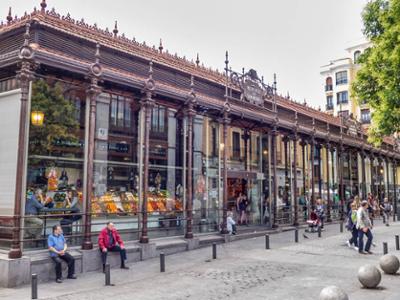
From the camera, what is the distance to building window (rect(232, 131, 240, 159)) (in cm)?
1965

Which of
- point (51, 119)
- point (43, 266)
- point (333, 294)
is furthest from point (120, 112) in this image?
point (333, 294)

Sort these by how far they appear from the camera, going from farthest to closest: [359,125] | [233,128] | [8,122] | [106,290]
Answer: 1. [359,125]
2. [233,128]
3. [8,122]
4. [106,290]

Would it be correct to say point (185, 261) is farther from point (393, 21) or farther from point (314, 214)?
point (393, 21)

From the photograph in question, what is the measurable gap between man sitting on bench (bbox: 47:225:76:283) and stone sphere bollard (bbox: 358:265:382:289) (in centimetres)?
704

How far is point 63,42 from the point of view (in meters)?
12.2

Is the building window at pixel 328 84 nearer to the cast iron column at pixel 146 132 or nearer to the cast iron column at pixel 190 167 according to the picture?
the cast iron column at pixel 190 167

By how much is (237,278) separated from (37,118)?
7.00 m

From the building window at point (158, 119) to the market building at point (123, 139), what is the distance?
0.14ft

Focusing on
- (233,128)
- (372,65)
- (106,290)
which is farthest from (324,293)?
(233,128)

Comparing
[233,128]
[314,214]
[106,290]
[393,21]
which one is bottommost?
[106,290]

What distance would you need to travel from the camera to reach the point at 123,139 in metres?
14.5

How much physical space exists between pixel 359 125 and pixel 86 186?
23.9m

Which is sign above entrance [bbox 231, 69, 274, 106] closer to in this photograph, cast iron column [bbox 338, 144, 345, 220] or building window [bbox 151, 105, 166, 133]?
A: building window [bbox 151, 105, 166, 133]

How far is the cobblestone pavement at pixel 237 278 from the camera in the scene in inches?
354
